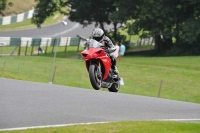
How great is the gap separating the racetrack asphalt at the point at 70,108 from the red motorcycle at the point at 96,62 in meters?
0.48

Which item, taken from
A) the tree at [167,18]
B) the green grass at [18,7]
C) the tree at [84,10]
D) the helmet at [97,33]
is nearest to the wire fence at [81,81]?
the tree at [167,18]

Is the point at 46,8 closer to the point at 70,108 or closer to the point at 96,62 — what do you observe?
the point at 96,62

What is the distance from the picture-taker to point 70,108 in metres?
14.4

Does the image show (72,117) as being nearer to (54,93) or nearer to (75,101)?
(75,101)

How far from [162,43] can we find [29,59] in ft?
41.9

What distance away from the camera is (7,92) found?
16.2 meters

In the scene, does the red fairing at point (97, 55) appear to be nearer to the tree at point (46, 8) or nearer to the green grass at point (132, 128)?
the green grass at point (132, 128)

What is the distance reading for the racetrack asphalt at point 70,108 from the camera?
12.8 m

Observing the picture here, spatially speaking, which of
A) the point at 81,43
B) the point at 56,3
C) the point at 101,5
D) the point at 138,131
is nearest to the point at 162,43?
the point at 101,5

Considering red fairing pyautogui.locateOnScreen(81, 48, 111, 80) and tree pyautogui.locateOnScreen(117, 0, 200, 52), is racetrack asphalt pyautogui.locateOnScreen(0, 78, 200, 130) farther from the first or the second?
tree pyautogui.locateOnScreen(117, 0, 200, 52)

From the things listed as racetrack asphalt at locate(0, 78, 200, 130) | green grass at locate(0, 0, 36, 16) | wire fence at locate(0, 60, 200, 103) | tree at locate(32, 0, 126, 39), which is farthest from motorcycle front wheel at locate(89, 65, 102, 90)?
green grass at locate(0, 0, 36, 16)

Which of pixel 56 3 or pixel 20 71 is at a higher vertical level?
pixel 56 3

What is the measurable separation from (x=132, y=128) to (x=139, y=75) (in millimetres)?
28887

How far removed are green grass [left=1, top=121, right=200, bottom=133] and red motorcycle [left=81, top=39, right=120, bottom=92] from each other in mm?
5431
